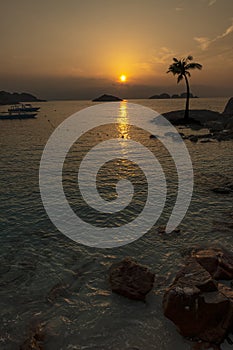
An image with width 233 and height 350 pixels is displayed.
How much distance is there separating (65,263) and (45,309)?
8.45ft

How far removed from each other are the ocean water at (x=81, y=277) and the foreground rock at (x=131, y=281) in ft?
0.78

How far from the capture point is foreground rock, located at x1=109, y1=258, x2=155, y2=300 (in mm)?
8422

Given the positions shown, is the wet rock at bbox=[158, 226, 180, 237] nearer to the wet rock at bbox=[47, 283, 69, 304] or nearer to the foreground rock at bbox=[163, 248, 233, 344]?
the foreground rock at bbox=[163, 248, 233, 344]

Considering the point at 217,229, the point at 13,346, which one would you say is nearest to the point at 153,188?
the point at 217,229

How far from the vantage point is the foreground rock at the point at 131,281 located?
842 cm

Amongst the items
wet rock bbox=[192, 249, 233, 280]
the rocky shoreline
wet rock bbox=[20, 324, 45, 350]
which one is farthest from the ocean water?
the rocky shoreline

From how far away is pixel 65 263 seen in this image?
10.6m

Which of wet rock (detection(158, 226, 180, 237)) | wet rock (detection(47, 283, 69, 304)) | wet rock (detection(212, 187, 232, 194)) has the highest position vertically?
wet rock (detection(212, 187, 232, 194))

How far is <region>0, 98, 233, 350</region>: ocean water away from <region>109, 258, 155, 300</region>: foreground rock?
0.24 m

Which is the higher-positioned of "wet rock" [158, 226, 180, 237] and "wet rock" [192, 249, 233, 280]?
"wet rock" [192, 249, 233, 280]

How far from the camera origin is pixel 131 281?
28.6 feet

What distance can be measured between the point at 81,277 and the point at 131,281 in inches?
83.6

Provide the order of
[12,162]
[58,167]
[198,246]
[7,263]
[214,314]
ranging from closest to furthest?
1. [214,314]
2. [7,263]
3. [198,246]
4. [58,167]
5. [12,162]

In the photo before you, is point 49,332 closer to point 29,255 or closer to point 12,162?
point 29,255
